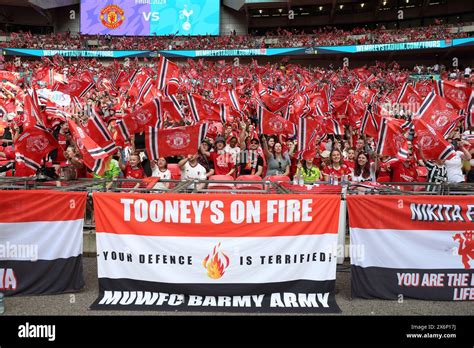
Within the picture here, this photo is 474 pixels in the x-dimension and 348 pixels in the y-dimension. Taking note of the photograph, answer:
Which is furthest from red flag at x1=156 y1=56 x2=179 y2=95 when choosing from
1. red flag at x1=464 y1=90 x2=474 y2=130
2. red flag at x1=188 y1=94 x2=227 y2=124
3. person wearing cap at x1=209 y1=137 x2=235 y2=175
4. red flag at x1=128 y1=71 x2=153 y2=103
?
red flag at x1=464 y1=90 x2=474 y2=130

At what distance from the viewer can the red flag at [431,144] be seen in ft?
24.3

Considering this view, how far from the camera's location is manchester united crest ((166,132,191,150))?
7121mm

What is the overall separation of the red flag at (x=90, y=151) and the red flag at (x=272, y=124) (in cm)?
397

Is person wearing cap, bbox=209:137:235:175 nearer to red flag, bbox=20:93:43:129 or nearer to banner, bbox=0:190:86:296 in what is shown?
red flag, bbox=20:93:43:129

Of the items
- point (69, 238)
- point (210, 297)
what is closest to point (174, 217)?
point (210, 297)

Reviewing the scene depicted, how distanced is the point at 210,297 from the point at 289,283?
0.97m

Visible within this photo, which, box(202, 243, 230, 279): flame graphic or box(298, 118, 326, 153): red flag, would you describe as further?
box(298, 118, 326, 153): red flag

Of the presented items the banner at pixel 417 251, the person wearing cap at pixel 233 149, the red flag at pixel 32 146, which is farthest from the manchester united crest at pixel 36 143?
the banner at pixel 417 251

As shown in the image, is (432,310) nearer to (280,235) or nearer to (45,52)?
(280,235)

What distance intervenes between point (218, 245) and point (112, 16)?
49287mm

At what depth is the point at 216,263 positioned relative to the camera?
16.3ft

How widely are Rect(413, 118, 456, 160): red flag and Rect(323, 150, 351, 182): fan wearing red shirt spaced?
1.40 metres

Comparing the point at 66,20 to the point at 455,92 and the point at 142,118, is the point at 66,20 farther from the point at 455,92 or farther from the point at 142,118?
the point at 455,92

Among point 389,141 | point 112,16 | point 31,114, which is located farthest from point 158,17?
point 389,141
